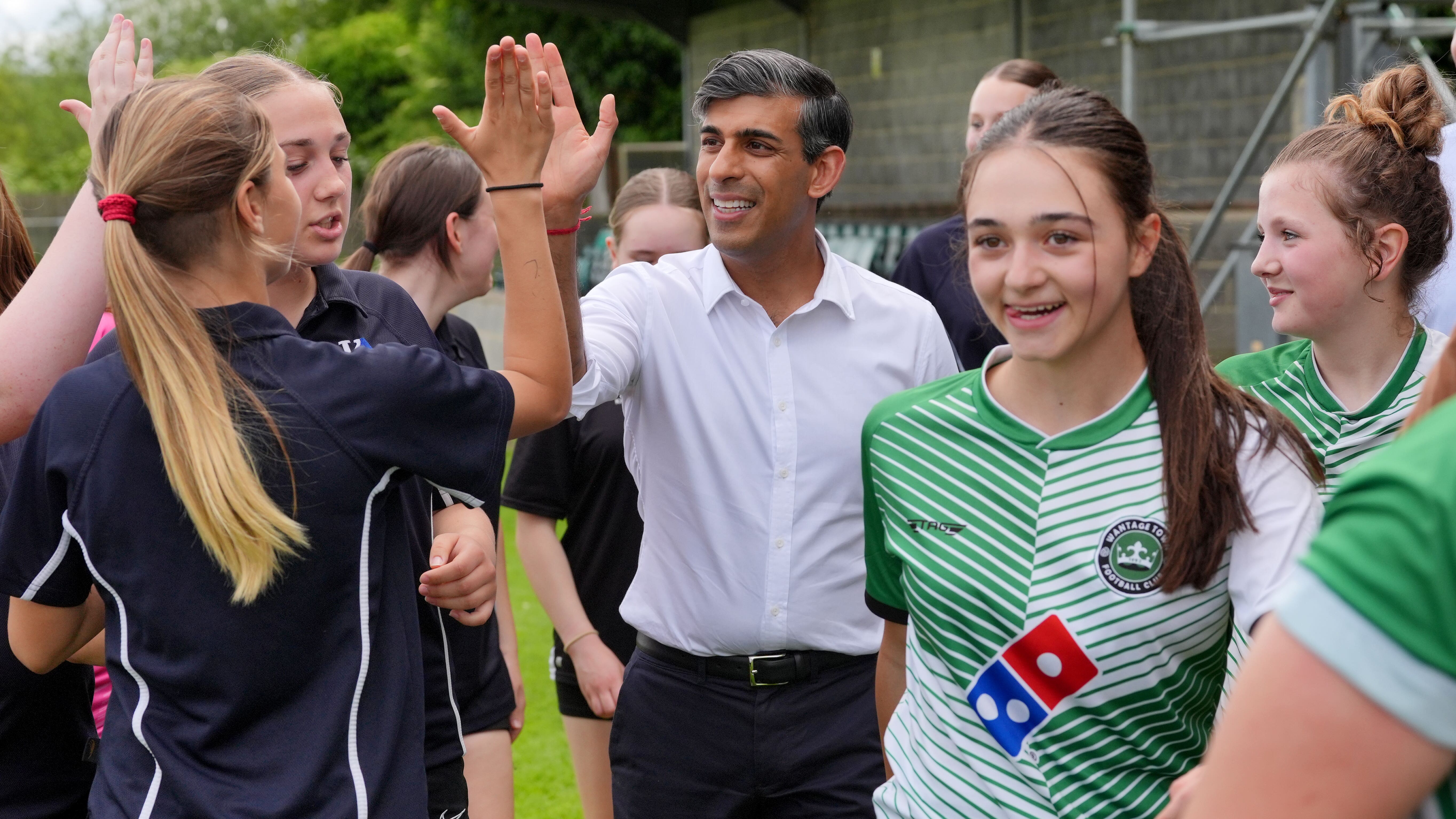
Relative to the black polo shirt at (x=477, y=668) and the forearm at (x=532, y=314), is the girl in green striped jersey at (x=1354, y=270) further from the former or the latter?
the black polo shirt at (x=477, y=668)

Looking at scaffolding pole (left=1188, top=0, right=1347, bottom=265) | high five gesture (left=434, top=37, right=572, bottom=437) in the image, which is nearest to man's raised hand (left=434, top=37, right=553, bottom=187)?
high five gesture (left=434, top=37, right=572, bottom=437)

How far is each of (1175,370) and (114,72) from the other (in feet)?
5.84

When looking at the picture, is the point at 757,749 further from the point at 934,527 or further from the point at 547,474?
→ the point at 547,474

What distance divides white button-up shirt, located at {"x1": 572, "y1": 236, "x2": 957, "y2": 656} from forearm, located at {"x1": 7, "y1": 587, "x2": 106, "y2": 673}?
3.62 feet

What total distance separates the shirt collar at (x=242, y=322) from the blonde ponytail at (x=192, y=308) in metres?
0.03

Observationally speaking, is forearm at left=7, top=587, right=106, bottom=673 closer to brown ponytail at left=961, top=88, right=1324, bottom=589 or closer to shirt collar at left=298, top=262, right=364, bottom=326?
shirt collar at left=298, top=262, right=364, bottom=326

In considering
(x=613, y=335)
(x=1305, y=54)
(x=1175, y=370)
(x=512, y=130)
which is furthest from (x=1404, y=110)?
(x=1305, y=54)

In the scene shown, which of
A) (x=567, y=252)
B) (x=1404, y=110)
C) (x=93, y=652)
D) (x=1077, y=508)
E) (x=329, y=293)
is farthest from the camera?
(x=1404, y=110)

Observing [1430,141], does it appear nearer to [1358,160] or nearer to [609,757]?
[1358,160]

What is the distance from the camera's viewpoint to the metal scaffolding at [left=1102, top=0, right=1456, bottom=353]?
21.7ft

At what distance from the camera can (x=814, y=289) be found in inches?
119

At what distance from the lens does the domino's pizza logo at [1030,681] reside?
1878 mm

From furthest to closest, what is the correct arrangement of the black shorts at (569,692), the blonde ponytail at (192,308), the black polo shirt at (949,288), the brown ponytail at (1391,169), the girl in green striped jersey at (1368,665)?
the black polo shirt at (949,288) → the black shorts at (569,692) → the brown ponytail at (1391,169) → the blonde ponytail at (192,308) → the girl in green striped jersey at (1368,665)

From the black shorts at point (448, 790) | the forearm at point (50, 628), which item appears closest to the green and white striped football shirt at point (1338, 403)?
the black shorts at point (448, 790)
